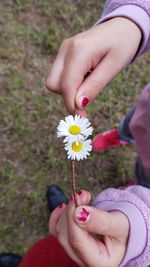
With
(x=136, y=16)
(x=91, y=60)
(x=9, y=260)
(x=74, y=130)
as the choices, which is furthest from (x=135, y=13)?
(x=9, y=260)

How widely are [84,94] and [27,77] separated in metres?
0.89

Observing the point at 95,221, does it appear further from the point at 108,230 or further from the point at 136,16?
the point at 136,16

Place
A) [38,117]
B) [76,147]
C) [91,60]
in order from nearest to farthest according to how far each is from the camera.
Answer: [76,147] → [91,60] → [38,117]

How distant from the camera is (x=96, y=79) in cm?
73

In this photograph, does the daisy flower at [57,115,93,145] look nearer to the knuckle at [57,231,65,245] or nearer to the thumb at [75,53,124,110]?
the thumb at [75,53,124,110]

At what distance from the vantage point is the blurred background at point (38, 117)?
1.38 metres

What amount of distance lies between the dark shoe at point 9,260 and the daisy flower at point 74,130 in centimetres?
80

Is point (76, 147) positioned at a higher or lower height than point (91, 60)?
lower

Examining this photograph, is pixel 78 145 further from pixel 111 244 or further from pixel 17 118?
pixel 17 118

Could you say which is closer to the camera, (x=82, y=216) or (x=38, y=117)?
(x=82, y=216)

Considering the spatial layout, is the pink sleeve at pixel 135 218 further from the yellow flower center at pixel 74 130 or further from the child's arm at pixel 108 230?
the yellow flower center at pixel 74 130

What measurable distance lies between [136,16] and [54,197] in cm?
81

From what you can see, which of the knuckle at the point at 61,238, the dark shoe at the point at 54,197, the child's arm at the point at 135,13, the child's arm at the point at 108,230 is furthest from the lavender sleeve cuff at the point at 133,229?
the dark shoe at the point at 54,197

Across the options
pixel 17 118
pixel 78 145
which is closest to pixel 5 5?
pixel 17 118
